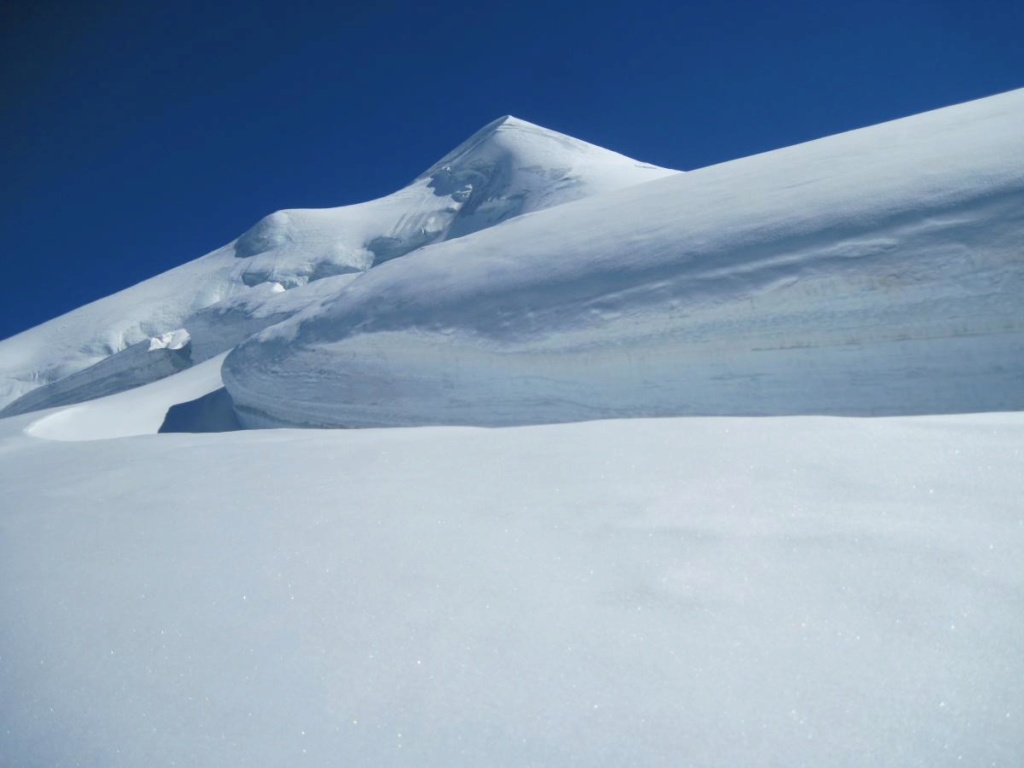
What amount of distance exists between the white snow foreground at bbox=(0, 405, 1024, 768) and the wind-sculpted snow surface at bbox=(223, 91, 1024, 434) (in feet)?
3.90

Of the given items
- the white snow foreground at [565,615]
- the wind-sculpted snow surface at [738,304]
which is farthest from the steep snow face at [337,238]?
the white snow foreground at [565,615]

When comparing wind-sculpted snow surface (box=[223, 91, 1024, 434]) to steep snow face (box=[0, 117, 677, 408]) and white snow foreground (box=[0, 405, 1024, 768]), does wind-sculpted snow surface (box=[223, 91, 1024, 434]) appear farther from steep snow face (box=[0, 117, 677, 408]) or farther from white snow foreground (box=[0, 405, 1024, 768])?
steep snow face (box=[0, 117, 677, 408])

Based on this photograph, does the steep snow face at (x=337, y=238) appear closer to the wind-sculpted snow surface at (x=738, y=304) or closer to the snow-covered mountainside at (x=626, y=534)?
the wind-sculpted snow surface at (x=738, y=304)

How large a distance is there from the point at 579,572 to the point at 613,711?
1.15ft

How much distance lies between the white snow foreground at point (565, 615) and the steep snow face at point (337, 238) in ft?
29.9

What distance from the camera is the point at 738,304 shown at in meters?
3.27

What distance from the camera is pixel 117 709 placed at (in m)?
1.05

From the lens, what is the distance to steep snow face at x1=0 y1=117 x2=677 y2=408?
38.1 feet

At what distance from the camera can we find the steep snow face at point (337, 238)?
38.1 ft

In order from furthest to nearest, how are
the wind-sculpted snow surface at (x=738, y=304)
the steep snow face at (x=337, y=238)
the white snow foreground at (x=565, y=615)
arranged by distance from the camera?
the steep snow face at (x=337, y=238), the wind-sculpted snow surface at (x=738, y=304), the white snow foreground at (x=565, y=615)

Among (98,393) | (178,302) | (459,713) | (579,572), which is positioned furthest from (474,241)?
(178,302)

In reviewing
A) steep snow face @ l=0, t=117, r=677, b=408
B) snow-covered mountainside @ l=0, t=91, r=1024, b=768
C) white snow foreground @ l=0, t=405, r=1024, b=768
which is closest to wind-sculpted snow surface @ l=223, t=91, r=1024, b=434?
snow-covered mountainside @ l=0, t=91, r=1024, b=768

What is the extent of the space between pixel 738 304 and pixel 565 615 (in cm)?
245

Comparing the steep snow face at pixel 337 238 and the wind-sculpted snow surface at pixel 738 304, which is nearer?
the wind-sculpted snow surface at pixel 738 304
